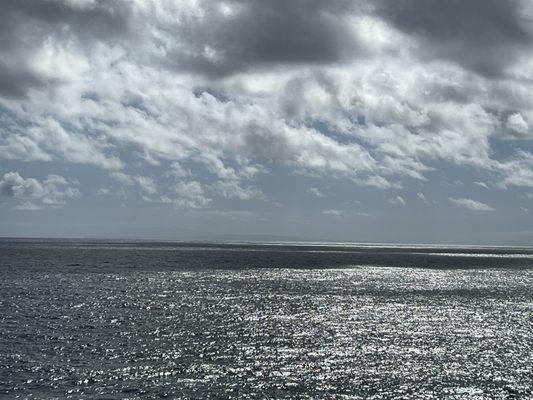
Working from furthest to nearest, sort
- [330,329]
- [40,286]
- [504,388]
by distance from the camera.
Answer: [40,286] → [330,329] → [504,388]

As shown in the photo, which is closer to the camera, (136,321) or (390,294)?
(136,321)

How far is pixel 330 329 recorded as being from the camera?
68.0m

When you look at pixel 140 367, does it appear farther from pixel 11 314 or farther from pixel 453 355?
pixel 11 314

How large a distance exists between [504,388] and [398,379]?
8.03 metres

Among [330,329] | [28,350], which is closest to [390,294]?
[330,329]

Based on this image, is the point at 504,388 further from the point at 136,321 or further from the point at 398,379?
the point at 136,321

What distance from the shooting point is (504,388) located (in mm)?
43625

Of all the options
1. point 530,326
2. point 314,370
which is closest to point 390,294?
point 530,326

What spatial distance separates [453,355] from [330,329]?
55.3 ft

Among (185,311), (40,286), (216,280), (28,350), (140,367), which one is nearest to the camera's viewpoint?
(140,367)

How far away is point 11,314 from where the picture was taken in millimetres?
73625

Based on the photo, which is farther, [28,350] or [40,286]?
[40,286]

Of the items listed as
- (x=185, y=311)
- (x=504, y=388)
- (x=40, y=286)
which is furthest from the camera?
(x=40, y=286)

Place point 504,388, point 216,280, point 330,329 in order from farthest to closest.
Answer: point 216,280, point 330,329, point 504,388
